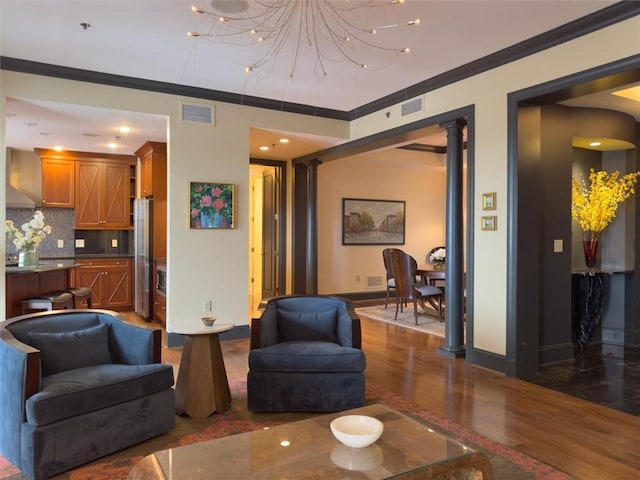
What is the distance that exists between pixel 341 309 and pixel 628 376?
2767mm

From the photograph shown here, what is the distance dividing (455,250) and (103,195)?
6061 millimetres

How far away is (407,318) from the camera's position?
23.3 ft

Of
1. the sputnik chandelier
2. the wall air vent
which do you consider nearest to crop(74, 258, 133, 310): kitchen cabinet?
the wall air vent

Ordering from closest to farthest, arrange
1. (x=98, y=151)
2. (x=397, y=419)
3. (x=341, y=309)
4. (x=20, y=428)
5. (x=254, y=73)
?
1. (x=397, y=419)
2. (x=20, y=428)
3. (x=341, y=309)
4. (x=254, y=73)
5. (x=98, y=151)

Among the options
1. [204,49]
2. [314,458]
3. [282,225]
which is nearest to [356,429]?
[314,458]

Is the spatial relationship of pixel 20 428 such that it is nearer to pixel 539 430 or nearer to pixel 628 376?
pixel 539 430

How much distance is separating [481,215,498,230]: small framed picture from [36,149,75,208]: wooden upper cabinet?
21.7 feet

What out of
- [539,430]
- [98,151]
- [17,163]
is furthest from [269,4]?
[17,163]

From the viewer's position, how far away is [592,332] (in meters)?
5.47

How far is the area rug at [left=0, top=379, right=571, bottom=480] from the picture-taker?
8.20 ft

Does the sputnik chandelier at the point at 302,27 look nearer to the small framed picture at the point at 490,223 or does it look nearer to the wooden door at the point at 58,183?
the small framed picture at the point at 490,223

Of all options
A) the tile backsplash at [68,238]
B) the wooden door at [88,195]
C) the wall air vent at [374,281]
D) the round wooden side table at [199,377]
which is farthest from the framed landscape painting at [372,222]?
the round wooden side table at [199,377]

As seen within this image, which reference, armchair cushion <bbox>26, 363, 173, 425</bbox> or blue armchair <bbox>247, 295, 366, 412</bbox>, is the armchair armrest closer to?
armchair cushion <bbox>26, 363, 173, 425</bbox>

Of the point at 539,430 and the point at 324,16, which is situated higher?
the point at 324,16
